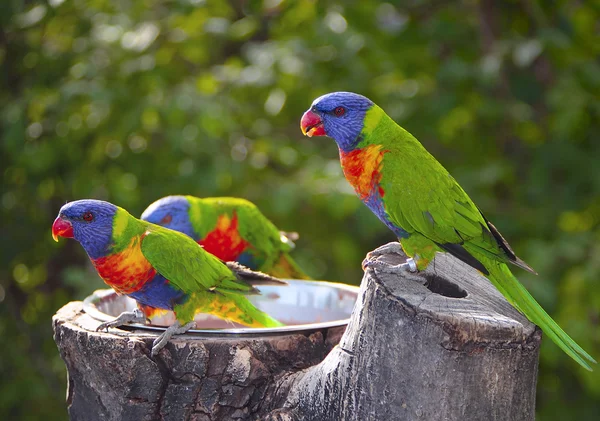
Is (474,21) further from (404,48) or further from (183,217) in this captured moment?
(183,217)

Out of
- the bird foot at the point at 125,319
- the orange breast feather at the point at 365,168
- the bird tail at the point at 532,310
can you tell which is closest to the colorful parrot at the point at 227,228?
the bird foot at the point at 125,319

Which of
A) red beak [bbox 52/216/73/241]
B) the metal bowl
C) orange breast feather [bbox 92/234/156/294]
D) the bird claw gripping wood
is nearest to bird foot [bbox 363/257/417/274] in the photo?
the bird claw gripping wood

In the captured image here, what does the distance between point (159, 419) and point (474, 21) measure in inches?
140

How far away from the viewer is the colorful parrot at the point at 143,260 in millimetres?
1824

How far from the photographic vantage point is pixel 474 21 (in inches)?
171

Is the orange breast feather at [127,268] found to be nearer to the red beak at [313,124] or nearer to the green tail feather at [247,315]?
the green tail feather at [247,315]

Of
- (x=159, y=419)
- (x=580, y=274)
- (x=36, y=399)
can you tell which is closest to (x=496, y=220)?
(x=580, y=274)

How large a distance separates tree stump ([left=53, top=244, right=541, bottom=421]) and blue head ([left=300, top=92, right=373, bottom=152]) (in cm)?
38

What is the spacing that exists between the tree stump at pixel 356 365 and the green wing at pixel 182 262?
17 cm

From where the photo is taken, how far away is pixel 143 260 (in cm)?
185

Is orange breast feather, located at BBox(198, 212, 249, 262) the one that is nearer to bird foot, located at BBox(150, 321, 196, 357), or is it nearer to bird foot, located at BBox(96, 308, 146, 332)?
bird foot, located at BBox(96, 308, 146, 332)

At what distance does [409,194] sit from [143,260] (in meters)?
0.78

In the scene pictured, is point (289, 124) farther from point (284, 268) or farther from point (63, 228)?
point (63, 228)

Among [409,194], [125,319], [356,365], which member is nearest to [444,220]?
[409,194]
